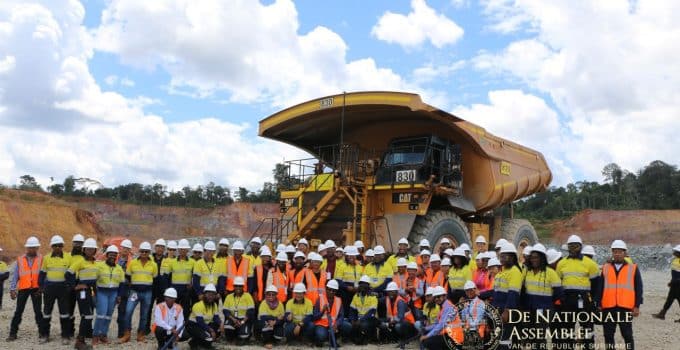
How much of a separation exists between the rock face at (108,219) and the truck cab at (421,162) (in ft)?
66.9

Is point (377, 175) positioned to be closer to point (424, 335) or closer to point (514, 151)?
point (514, 151)

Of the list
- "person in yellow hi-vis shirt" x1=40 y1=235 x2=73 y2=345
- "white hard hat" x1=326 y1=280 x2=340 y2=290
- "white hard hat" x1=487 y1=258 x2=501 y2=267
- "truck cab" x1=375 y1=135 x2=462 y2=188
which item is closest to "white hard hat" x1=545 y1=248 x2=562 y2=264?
"white hard hat" x1=487 y1=258 x2=501 y2=267

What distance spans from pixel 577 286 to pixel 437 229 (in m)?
5.53

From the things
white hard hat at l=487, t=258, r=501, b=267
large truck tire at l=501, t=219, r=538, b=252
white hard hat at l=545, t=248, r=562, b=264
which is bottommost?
white hard hat at l=487, t=258, r=501, b=267

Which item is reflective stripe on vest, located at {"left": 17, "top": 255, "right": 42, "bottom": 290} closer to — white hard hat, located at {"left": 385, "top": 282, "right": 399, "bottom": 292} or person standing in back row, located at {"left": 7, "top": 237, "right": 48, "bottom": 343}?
person standing in back row, located at {"left": 7, "top": 237, "right": 48, "bottom": 343}

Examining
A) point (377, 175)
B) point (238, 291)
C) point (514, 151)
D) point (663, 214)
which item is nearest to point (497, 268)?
point (238, 291)

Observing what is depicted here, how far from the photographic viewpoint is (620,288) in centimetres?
673

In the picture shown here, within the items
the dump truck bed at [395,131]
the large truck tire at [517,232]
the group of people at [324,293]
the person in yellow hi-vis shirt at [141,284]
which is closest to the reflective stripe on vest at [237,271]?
the group of people at [324,293]

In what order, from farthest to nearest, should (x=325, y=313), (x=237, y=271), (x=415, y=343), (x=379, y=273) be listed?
(x=379, y=273) < (x=237, y=271) < (x=415, y=343) < (x=325, y=313)

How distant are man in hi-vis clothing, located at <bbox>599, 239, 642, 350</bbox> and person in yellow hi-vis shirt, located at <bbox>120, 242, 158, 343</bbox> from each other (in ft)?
19.8

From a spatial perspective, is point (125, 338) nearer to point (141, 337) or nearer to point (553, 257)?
point (141, 337)

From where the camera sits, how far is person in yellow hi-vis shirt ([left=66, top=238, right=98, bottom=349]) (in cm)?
788

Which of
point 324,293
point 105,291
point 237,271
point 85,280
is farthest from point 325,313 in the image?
point 85,280

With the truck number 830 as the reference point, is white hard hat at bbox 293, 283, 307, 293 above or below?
below
